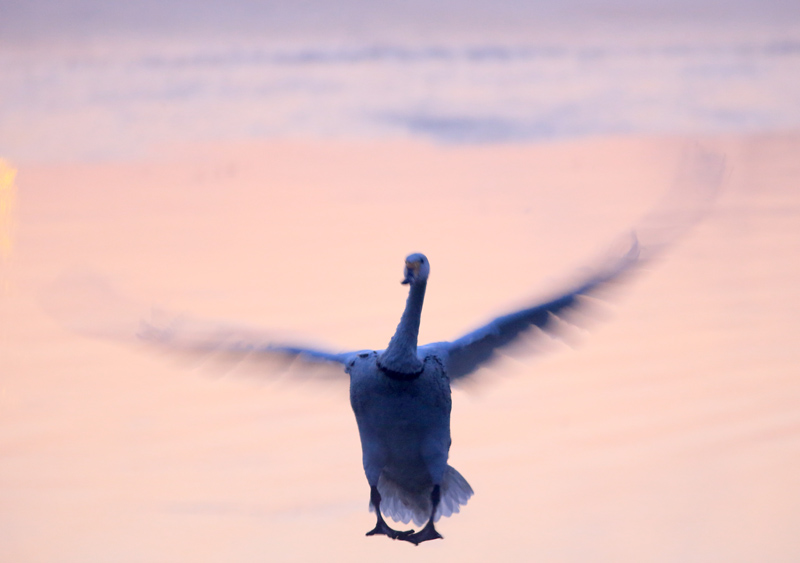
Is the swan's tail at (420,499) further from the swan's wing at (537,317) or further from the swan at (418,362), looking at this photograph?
the swan's wing at (537,317)

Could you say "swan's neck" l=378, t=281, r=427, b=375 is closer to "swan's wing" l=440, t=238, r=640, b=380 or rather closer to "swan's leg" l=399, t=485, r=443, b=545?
"swan's wing" l=440, t=238, r=640, b=380

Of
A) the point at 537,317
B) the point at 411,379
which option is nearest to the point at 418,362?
the point at 411,379

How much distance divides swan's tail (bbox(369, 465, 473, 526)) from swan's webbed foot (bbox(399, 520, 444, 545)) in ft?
0.46

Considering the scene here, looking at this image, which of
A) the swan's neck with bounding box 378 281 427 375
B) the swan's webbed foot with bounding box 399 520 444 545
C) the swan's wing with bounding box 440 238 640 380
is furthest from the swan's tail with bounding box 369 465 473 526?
the swan's neck with bounding box 378 281 427 375

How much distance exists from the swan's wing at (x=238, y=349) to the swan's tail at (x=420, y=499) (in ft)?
2.65

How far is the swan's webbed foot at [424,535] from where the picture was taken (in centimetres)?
689

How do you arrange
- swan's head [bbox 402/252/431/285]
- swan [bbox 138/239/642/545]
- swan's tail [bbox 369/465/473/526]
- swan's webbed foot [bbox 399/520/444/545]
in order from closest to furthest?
swan's head [bbox 402/252/431/285] < swan [bbox 138/239/642/545] < swan's webbed foot [bbox 399/520/444/545] < swan's tail [bbox 369/465/473/526]

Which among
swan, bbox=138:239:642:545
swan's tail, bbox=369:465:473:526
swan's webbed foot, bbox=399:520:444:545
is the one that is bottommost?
swan's webbed foot, bbox=399:520:444:545

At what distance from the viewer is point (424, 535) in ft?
22.8

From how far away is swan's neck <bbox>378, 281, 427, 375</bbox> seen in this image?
642cm

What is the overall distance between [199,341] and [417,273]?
4.88 feet

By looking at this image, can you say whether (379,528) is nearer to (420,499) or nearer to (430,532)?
(430,532)

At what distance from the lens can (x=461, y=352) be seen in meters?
7.06

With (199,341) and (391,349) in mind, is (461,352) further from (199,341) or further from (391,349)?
(199,341)
